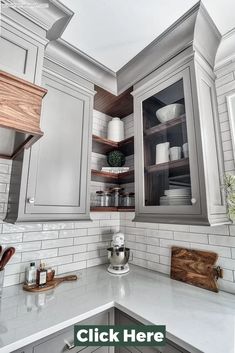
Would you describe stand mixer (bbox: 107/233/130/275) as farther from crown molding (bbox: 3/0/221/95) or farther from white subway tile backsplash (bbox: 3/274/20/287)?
crown molding (bbox: 3/0/221/95)

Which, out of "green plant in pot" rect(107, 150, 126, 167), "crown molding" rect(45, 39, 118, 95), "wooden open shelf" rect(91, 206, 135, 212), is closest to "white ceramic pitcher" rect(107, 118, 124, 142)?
"green plant in pot" rect(107, 150, 126, 167)

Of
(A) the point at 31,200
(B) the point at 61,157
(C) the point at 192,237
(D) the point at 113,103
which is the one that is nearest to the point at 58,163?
(B) the point at 61,157

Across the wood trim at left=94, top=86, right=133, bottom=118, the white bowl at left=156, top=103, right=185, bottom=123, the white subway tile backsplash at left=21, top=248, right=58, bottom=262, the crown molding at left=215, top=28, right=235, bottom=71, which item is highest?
the crown molding at left=215, top=28, right=235, bottom=71

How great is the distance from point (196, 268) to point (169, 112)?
3.38 feet

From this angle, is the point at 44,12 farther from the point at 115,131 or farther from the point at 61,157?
the point at 115,131

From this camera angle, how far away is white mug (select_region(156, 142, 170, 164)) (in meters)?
1.23

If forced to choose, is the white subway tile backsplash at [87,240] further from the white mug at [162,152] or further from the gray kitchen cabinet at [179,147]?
the white mug at [162,152]

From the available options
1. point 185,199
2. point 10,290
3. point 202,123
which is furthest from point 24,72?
point 10,290

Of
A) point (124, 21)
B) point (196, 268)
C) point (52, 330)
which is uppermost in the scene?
point (124, 21)

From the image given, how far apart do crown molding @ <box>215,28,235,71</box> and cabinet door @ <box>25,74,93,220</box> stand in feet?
3.11

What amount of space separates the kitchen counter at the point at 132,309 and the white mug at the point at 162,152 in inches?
31.7

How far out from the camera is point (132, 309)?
0.93m

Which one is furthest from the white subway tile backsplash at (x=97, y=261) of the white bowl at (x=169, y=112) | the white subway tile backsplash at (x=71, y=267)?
the white bowl at (x=169, y=112)

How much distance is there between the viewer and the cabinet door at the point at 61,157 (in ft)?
3.58
